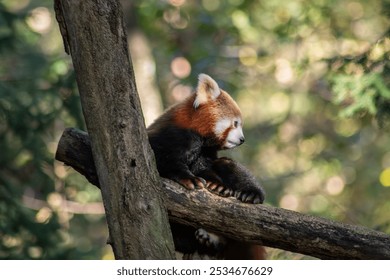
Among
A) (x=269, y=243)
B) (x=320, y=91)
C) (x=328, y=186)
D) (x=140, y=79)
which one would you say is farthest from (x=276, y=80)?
(x=269, y=243)

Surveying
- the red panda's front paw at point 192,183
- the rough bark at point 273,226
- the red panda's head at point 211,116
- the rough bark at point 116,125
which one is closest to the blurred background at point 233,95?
the red panda's head at point 211,116

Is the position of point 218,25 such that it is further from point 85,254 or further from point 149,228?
point 149,228

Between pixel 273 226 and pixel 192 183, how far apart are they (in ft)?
1.80

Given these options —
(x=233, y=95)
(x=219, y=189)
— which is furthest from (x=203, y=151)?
(x=233, y=95)

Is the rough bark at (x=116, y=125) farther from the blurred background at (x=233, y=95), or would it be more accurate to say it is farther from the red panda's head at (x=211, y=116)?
the blurred background at (x=233, y=95)

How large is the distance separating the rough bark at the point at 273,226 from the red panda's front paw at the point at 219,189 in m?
0.24

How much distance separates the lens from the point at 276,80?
36.6 ft

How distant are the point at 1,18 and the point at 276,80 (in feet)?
14.7

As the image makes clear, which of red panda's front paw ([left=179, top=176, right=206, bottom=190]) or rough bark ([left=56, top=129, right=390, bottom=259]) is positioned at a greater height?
red panda's front paw ([left=179, top=176, right=206, bottom=190])

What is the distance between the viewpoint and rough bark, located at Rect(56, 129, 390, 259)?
3639 mm

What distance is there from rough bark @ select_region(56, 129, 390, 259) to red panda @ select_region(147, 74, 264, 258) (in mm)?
179

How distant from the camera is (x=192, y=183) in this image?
3959mm

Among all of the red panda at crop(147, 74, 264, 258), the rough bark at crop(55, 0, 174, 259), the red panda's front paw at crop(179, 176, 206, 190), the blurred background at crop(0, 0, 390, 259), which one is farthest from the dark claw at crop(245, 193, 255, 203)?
the blurred background at crop(0, 0, 390, 259)

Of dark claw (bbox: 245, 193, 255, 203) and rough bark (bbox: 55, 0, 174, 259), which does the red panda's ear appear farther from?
rough bark (bbox: 55, 0, 174, 259)
